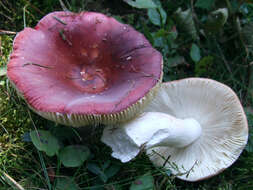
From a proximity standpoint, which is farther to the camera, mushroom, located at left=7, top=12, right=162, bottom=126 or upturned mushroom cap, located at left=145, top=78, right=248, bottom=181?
upturned mushroom cap, located at left=145, top=78, right=248, bottom=181

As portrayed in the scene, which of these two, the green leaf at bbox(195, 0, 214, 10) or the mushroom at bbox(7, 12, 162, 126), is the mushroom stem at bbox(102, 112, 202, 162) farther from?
the green leaf at bbox(195, 0, 214, 10)

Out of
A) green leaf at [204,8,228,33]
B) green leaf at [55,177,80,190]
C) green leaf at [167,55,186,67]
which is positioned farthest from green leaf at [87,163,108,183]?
green leaf at [204,8,228,33]

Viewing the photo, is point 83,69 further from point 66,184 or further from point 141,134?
point 66,184

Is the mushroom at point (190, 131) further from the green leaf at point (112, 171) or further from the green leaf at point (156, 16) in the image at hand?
the green leaf at point (156, 16)

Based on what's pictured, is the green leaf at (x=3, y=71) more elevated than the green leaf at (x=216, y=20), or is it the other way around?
the green leaf at (x=216, y=20)

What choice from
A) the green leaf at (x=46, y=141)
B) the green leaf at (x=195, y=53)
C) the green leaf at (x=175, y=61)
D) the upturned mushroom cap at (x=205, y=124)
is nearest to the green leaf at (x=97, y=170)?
the green leaf at (x=46, y=141)

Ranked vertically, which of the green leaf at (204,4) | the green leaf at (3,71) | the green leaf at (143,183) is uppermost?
the green leaf at (204,4)

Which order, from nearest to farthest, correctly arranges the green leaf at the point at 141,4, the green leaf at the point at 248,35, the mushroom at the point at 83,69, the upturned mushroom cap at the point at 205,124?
the mushroom at the point at 83,69 → the upturned mushroom cap at the point at 205,124 → the green leaf at the point at 141,4 → the green leaf at the point at 248,35

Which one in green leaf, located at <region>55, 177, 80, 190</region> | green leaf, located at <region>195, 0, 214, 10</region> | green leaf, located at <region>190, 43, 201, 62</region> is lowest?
green leaf, located at <region>55, 177, 80, 190</region>
